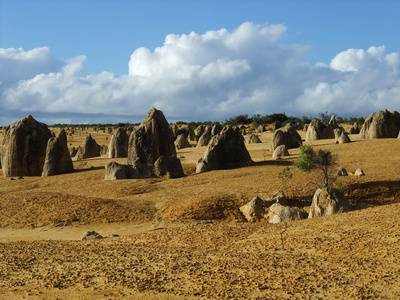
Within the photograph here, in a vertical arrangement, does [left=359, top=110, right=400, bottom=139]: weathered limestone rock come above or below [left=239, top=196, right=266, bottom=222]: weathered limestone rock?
above

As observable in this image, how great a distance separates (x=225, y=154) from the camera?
2641 centimetres

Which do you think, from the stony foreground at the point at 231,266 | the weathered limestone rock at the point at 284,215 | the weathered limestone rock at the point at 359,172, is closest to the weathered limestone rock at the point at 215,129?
the weathered limestone rock at the point at 359,172

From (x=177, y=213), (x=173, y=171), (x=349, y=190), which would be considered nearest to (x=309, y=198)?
(x=349, y=190)

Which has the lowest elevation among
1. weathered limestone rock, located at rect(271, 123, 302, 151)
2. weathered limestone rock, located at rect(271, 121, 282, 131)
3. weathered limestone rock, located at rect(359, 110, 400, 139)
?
weathered limestone rock, located at rect(271, 123, 302, 151)

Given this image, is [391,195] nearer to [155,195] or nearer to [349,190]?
[349,190]

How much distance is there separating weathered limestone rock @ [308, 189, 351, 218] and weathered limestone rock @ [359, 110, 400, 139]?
21.1 metres

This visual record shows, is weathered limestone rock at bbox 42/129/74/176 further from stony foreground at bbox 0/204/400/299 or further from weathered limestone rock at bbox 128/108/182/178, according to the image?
stony foreground at bbox 0/204/400/299

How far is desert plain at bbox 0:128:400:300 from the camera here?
749 cm

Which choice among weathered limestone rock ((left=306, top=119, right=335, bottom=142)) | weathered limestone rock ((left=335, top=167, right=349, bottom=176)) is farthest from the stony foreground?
weathered limestone rock ((left=306, top=119, right=335, bottom=142))

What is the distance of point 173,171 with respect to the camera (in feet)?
79.6

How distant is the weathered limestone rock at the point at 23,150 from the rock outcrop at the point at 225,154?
36.5ft

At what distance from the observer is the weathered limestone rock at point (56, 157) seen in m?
28.2

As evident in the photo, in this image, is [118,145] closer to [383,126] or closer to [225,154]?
[225,154]

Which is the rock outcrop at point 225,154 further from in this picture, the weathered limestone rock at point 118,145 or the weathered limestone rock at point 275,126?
the weathered limestone rock at point 275,126
